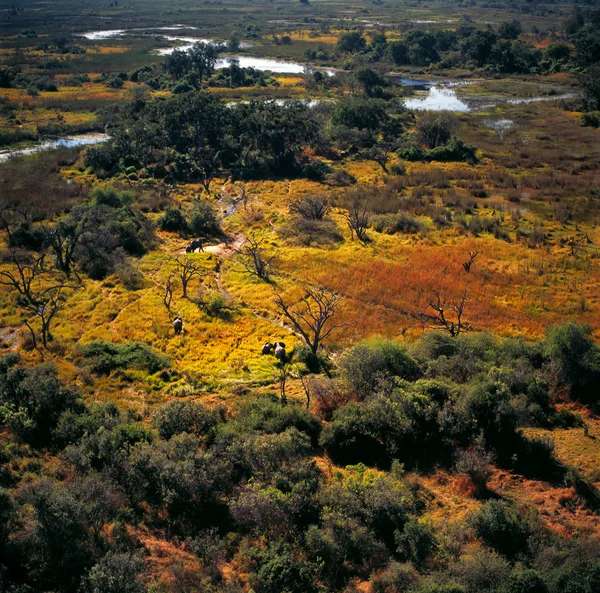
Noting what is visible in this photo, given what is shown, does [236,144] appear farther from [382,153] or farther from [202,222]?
[202,222]

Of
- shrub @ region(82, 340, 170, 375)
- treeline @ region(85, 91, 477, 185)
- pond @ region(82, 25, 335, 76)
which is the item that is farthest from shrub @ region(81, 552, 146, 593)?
pond @ region(82, 25, 335, 76)

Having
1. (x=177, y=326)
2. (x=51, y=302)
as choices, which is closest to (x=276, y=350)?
(x=177, y=326)

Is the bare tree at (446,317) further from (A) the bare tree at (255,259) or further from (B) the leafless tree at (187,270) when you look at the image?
(B) the leafless tree at (187,270)

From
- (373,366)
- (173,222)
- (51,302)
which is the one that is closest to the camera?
(373,366)

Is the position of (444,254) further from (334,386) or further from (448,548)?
(448,548)

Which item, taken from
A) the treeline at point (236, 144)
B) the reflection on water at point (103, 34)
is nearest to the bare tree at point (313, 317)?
the treeline at point (236, 144)

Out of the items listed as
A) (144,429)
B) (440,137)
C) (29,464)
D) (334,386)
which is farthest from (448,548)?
(440,137)

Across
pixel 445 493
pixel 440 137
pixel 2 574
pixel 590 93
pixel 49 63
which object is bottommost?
pixel 445 493
